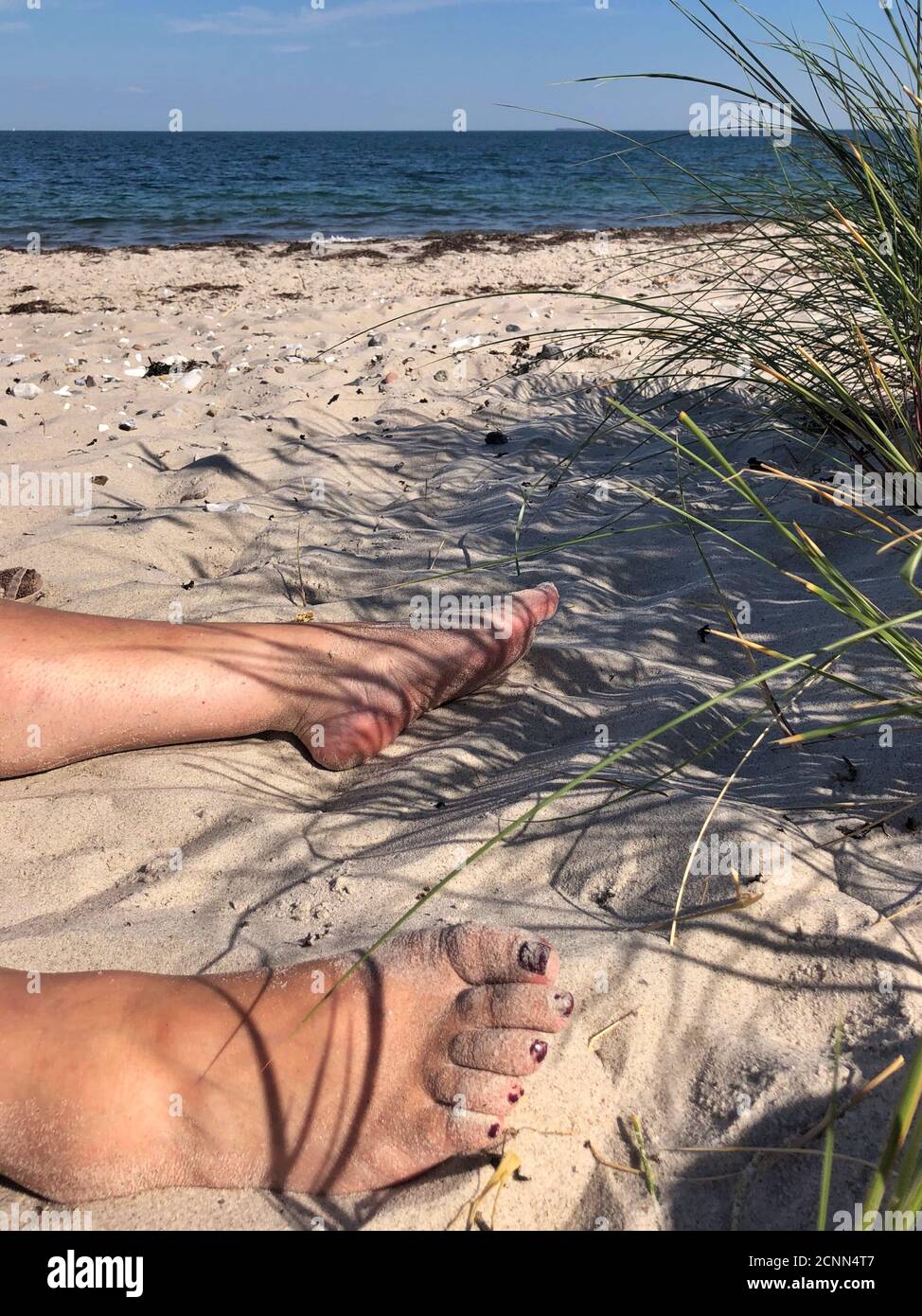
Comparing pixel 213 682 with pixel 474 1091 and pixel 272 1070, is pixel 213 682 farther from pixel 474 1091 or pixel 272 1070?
pixel 474 1091

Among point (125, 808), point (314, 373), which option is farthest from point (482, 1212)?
point (314, 373)

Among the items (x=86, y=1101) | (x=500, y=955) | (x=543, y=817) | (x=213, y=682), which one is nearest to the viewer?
(x=86, y=1101)

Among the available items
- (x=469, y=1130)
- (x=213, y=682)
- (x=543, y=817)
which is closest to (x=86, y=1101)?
(x=469, y=1130)

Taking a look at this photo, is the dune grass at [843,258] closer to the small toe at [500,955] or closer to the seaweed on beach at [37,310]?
the small toe at [500,955]

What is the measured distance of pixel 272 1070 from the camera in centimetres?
110

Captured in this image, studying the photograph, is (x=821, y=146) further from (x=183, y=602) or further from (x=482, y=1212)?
(x=482, y=1212)

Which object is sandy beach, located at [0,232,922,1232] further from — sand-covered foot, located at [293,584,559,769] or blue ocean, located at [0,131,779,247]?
blue ocean, located at [0,131,779,247]

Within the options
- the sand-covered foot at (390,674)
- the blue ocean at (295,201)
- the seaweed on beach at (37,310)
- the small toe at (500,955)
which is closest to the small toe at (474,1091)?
the small toe at (500,955)

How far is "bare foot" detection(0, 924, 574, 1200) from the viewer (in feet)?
3.46

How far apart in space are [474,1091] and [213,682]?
918 mm

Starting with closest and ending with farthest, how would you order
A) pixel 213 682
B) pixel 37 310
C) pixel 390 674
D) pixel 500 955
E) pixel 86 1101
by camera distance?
1. pixel 86 1101
2. pixel 500 955
3. pixel 213 682
4. pixel 390 674
5. pixel 37 310

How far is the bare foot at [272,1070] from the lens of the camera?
1055 mm

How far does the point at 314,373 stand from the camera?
4691mm

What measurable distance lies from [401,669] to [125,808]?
57 centimetres
